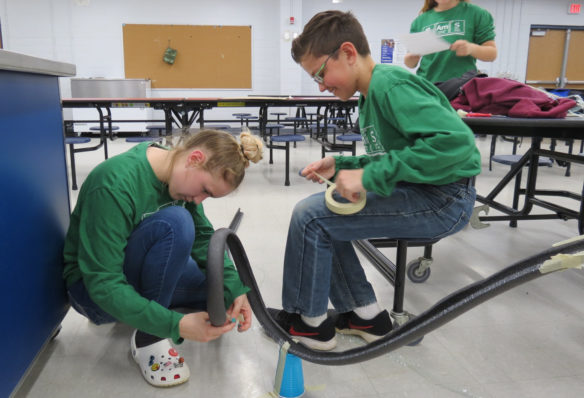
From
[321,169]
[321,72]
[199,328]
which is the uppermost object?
[321,72]

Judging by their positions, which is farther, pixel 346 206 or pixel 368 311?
pixel 368 311

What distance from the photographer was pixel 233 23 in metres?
7.55

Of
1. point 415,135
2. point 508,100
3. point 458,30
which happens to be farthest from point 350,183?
point 458,30

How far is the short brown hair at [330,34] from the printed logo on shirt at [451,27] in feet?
3.39

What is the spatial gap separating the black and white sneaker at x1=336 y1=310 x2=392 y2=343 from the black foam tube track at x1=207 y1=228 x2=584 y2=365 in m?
0.32

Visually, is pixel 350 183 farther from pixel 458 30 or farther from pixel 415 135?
pixel 458 30

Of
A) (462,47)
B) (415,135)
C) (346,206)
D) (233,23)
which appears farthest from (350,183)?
(233,23)

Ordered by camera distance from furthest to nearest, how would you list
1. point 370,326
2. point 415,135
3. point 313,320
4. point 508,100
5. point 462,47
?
point 462,47 < point 508,100 < point 370,326 < point 313,320 < point 415,135

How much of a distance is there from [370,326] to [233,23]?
7.26 metres

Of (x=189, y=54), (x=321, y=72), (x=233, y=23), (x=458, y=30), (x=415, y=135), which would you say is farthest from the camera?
(x=233, y=23)

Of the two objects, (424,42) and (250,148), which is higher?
(424,42)

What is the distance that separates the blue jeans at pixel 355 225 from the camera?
1030 millimetres

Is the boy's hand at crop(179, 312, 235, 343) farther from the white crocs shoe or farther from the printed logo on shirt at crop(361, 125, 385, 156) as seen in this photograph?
the printed logo on shirt at crop(361, 125, 385, 156)

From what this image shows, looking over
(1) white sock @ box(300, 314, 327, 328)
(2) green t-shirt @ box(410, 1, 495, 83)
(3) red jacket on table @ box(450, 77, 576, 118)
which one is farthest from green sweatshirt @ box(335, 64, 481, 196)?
(2) green t-shirt @ box(410, 1, 495, 83)
